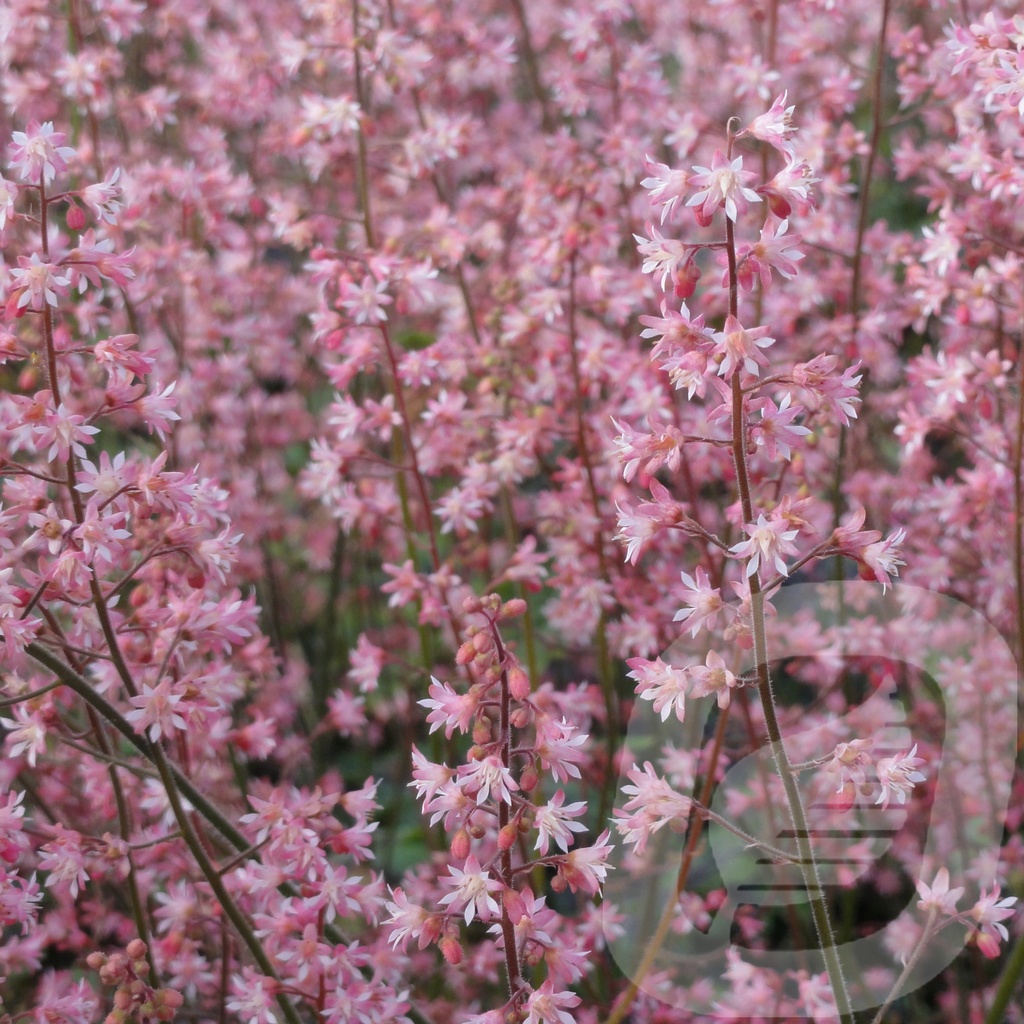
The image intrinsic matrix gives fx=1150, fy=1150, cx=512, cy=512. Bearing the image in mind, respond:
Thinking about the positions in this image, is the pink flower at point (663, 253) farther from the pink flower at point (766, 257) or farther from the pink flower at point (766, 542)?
Result: the pink flower at point (766, 542)

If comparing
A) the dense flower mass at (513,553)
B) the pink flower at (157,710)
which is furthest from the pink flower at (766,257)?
the pink flower at (157,710)

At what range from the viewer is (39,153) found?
4.88ft

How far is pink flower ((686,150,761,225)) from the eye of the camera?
126 centimetres

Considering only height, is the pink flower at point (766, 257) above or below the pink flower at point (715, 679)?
above

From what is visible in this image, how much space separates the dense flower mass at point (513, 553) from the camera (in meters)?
1.38

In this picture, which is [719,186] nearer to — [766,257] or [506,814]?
[766,257]

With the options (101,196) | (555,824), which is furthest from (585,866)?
(101,196)

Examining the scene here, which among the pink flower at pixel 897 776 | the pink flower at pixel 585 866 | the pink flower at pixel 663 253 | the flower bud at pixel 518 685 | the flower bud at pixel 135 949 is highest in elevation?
the pink flower at pixel 663 253

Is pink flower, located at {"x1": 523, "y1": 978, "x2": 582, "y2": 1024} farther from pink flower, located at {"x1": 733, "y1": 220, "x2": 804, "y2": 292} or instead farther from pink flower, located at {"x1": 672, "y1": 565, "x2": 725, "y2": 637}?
pink flower, located at {"x1": 733, "y1": 220, "x2": 804, "y2": 292}

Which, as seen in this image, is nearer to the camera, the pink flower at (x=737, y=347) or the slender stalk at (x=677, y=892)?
the pink flower at (x=737, y=347)

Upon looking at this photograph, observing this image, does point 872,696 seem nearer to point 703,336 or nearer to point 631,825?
point 631,825

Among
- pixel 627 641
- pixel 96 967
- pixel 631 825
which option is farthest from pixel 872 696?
pixel 96 967

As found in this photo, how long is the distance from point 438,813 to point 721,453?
1.32 meters

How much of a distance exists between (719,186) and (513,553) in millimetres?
1449
